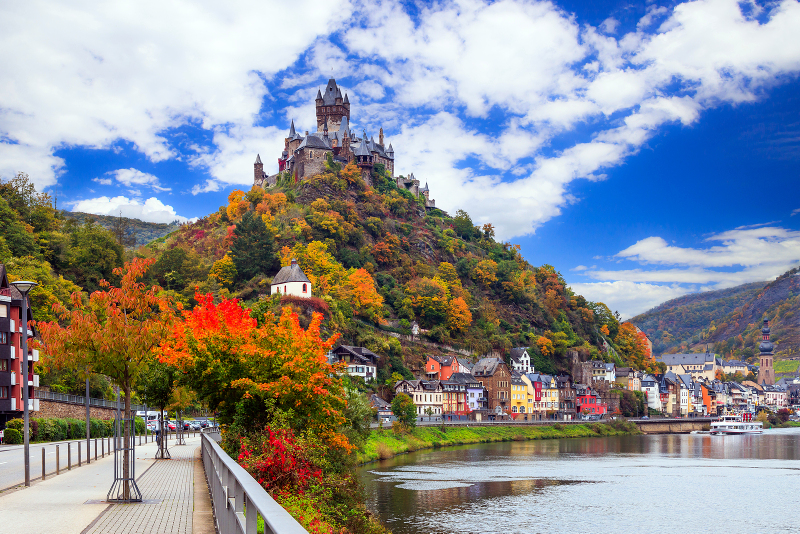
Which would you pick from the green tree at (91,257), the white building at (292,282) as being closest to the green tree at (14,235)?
the green tree at (91,257)

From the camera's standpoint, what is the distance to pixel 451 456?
63.5m

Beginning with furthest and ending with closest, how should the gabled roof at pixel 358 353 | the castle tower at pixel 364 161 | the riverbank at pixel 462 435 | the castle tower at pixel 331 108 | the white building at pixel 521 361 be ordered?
the castle tower at pixel 331 108 → the castle tower at pixel 364 161 → the white building at pixel 521 361 → the gabled roof at pixel 358 353 → the riverbank at pixel 462 435

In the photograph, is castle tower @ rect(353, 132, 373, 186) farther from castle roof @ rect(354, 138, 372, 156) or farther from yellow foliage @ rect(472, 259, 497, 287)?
yellow foliage @ rect(472, 259, 497, 287)

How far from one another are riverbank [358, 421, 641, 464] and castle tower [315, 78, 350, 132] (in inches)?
3269

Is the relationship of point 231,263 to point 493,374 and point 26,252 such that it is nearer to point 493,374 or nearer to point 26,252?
point 26,252

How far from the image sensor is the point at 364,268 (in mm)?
116875

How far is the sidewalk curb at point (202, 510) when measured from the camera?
1183 cm

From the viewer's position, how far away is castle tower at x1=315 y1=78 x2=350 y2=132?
152 m

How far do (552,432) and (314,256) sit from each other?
137 ft

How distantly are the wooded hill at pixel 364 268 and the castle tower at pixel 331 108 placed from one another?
1505 centimetres

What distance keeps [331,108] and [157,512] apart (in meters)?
144

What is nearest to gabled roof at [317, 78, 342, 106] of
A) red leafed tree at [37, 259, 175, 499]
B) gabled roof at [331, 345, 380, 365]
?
gabled roof at [331, 345, 380, 365]

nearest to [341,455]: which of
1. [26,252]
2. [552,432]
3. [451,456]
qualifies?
[451,456]

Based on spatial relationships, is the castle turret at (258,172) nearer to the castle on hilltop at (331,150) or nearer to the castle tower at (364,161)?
the castle on hilltop at (331,150)
